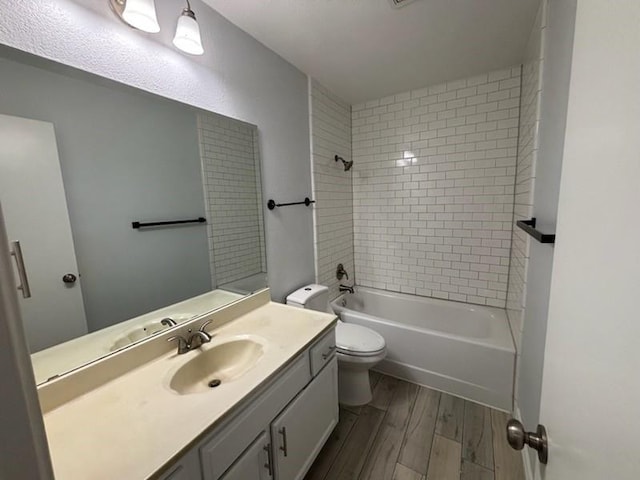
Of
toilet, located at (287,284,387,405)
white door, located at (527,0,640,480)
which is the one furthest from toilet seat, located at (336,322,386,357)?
white door, located at (527,0,640,480)

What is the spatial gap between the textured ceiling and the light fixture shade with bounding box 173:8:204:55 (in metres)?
0.34

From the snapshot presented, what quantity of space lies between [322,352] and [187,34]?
5.15 ft

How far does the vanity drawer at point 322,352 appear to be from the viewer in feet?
4.28

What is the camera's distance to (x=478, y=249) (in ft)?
7.80

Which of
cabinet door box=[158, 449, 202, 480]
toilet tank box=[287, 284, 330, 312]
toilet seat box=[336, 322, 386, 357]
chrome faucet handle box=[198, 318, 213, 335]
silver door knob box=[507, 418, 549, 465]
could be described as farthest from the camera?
toilet tank box=[287, 284, 330, 312]

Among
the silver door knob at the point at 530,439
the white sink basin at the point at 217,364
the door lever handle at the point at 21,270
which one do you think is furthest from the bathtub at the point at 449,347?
the door lever handle at the point at 21,270

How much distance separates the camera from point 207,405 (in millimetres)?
855

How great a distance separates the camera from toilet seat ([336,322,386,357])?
1.77 meters

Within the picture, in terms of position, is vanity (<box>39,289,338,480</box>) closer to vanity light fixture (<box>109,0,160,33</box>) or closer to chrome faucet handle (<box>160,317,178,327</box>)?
chrome faucet handle (<box>160,317,178,327</box>)

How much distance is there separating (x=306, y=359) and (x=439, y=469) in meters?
0.99

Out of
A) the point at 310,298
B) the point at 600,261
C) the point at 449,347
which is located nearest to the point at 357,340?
the point at 310,298

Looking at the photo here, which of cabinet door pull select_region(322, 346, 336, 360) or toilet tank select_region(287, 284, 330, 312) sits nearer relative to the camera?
cabinet door pull select_region(322, 346, 336, 360)

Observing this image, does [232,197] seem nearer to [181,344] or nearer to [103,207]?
[103,207]

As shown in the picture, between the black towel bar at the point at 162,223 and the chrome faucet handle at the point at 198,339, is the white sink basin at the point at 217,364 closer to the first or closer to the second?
the chrome faucet handle at the point at 198,339
